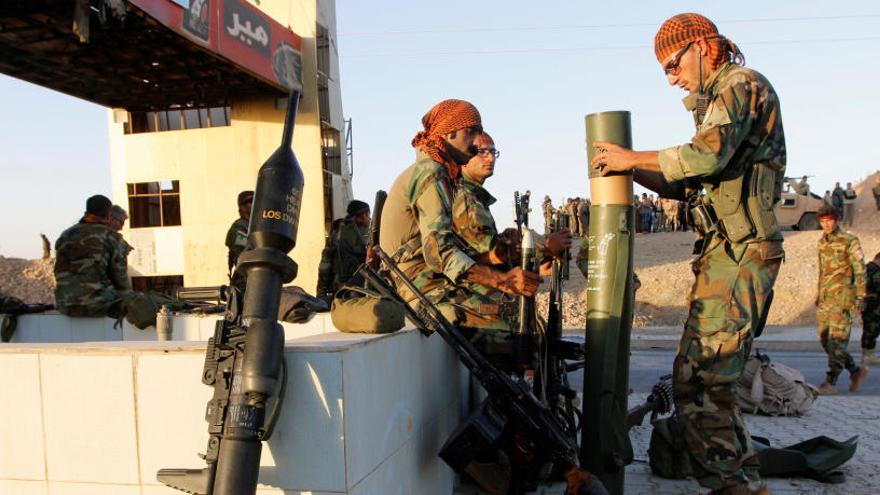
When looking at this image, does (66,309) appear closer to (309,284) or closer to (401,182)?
(401,182)

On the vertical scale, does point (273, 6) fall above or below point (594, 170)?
above

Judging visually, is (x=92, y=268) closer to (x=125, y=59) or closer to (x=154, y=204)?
(x=125, y=59)

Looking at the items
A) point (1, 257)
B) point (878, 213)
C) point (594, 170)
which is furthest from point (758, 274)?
point (1, 257)

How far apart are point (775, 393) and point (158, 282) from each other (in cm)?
1537

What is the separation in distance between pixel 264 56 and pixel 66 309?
1009 cm

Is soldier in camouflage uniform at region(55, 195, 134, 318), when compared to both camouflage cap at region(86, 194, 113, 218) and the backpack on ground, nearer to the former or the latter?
camouflage cap at region(86, 194, 113, 218)

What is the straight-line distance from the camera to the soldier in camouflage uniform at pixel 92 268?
16.5 feet

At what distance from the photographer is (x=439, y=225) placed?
124 inches

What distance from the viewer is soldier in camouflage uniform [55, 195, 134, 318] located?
504 centimetres

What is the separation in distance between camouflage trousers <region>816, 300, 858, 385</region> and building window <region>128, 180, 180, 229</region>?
14.0 meters

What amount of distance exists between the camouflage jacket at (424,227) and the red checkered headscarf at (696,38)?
115 centimetres

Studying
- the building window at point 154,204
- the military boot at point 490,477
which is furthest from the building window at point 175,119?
the military boot at point 490,477

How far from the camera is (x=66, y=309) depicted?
5.07 meters

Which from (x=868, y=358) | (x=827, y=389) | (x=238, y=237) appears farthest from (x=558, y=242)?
(x=868, y=358)
